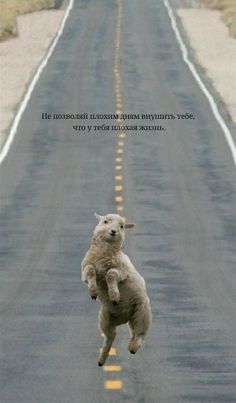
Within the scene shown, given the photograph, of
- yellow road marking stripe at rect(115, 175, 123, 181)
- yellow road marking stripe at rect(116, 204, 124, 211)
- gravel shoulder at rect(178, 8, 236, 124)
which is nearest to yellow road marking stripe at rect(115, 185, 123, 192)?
yellow road marking stripe at rect(115, 175, 123, 181)

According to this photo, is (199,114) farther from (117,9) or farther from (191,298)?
(117,9)

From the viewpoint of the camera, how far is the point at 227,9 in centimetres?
8375

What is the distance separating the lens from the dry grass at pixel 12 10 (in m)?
74.9

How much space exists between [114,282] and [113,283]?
2 cm

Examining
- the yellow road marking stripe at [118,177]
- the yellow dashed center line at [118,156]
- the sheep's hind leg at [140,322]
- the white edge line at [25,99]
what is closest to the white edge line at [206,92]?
the yellow dashed center line at [118,156]

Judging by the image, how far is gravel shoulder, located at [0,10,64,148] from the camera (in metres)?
48.4

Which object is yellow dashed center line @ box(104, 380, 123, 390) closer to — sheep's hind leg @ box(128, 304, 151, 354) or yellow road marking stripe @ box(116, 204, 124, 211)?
sheep's hind leg @ box(128, 304, 151, 354)

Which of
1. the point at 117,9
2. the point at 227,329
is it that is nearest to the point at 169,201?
the point at 227,329

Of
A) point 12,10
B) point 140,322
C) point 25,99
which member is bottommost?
point 12,10

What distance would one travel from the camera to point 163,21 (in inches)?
3120

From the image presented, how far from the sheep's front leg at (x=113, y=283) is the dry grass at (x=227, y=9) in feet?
204

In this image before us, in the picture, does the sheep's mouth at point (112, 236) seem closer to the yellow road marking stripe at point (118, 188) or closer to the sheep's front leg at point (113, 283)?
the sheep's front leg at point (113, 283)

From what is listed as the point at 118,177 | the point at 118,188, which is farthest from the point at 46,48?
the point at 118,188

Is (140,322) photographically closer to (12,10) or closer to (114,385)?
(114,385)
